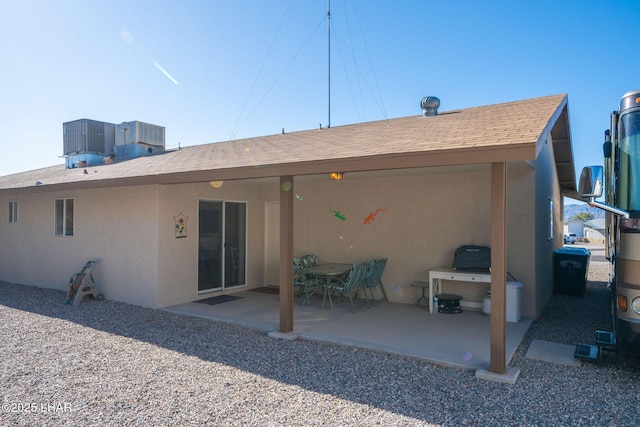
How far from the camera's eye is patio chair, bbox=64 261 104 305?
26.6 ft

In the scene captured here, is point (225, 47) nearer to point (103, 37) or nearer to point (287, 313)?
point (103, 37)

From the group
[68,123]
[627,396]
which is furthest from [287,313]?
[68,123]

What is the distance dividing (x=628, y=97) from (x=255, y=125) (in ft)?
35.6

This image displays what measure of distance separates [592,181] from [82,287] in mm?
8737

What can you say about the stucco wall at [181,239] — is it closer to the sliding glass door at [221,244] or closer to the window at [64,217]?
the sliding glass door at [221,244]

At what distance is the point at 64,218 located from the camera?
31.9 ft

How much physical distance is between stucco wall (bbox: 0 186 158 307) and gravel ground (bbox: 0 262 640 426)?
6.45ft

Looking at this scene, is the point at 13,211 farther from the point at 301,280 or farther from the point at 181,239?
the point at 301,280

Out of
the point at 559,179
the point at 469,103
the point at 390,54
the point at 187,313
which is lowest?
the point at 187,313

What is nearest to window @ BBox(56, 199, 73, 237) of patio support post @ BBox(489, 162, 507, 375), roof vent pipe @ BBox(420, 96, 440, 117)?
roof vent pipe @ BBox(420, 96, 440, 117)

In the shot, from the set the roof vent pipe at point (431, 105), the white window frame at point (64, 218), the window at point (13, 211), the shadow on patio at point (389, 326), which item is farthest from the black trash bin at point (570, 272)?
the window at point (13, 211)

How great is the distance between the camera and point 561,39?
945 cm

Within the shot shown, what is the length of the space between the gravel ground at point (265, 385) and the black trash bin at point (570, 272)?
3.69 metres

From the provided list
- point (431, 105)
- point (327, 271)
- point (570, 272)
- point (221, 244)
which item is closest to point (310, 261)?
point (327, 271)
